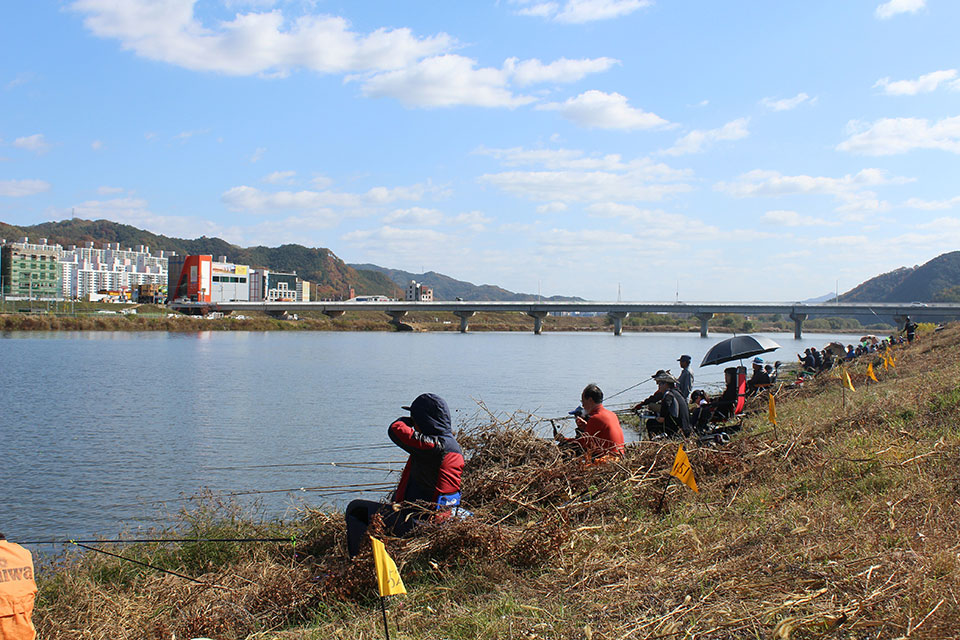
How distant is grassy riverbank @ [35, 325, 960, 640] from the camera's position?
413 centimetres

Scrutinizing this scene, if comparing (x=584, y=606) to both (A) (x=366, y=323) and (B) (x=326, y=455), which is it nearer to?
(B) (x=326, y=455)

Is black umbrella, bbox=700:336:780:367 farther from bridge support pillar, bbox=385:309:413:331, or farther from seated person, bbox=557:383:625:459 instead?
bridge support pillar, bbox=385:309:413:331

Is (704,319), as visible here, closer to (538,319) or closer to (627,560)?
(538,319)

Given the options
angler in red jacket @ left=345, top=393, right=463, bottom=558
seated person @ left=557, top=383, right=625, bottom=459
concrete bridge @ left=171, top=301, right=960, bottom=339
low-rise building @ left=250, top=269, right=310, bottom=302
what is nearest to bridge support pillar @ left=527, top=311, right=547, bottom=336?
concrete bridge @ left=171, top=301, right=960, bottom=339

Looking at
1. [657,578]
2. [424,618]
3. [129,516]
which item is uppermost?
[657,578]

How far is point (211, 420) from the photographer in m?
20.9

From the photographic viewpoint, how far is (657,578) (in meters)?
4.75

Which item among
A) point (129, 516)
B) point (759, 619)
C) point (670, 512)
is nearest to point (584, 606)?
point (759, 619)

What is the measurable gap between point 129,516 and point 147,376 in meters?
24.4

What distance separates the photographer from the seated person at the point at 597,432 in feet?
26.1

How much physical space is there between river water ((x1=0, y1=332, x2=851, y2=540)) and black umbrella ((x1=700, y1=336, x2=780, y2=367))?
208 inches

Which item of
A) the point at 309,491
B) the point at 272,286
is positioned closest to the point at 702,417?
the point at 309,491

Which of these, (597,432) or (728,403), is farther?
(728,403)

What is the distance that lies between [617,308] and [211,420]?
80016 millimetres
